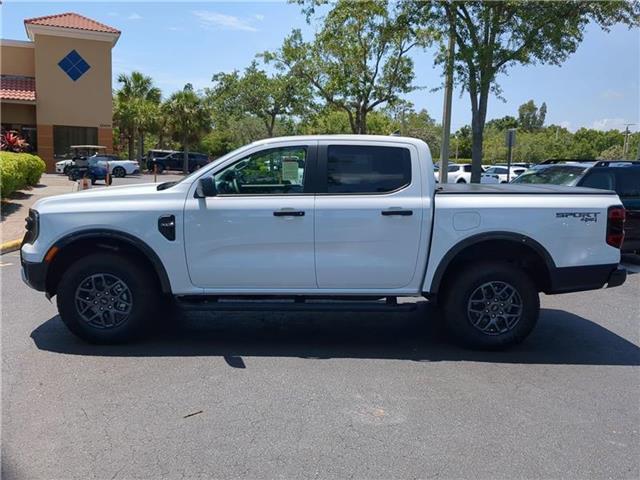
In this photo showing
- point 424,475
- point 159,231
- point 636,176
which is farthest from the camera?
point 636,176

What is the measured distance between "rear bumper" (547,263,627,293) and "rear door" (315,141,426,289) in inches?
53.2

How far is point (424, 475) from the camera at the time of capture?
3.29 meters

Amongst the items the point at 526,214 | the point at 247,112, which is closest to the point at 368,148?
the point at 526,214

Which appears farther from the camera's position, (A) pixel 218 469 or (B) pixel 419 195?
(B) pixel 419 195

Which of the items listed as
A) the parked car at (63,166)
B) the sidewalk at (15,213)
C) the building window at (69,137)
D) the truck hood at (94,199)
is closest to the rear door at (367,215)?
the truck hood at (94,199)

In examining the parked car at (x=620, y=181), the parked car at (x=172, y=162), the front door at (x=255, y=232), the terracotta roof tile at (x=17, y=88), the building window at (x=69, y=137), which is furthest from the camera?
the parked car at (x=172, y=162)

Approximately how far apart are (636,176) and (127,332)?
850 cm

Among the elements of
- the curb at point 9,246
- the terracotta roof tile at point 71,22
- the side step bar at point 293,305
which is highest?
the terracotta roof tile at point 71,22

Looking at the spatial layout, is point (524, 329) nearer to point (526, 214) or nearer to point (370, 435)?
point (526, 214)

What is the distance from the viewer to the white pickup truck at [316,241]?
17.0ft

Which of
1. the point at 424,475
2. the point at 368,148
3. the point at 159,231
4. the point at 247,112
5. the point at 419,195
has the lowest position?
the point at 424,475

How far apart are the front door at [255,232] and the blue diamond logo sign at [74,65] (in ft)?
104

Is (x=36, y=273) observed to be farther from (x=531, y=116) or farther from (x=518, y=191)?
(x=531, y=116)

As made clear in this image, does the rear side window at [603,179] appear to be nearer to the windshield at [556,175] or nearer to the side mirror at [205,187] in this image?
the windshield at [556,175]
